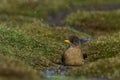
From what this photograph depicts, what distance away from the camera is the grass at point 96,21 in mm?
46719

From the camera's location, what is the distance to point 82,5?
58.3 meters

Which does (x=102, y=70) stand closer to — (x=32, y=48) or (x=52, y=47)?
(x=32, y=48)

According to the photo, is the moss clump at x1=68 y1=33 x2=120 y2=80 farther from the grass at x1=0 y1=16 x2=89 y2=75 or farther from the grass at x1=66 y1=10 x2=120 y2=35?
the grass at x1=66 y1=10 x2=120 y2=35

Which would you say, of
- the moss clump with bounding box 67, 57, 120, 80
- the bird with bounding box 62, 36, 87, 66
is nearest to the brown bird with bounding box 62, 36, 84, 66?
the bird with bounding box 62, 36, 87, 66

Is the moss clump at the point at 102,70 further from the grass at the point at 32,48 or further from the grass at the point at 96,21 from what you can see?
the grass at the point at 96,21

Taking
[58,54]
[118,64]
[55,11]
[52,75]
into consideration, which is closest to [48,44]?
[58,54]

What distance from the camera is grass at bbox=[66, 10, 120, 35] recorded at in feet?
153

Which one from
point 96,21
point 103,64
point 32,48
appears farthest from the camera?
point 96,21

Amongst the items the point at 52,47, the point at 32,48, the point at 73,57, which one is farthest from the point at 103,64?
the point at 52,47

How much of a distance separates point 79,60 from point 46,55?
321cm

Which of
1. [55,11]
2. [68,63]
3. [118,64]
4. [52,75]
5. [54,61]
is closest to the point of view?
[118,64]

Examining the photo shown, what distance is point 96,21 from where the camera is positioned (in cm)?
4828

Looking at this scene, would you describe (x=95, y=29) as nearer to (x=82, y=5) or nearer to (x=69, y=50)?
(x=82, y=5)

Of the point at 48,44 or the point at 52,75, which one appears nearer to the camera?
the point at 52,75
